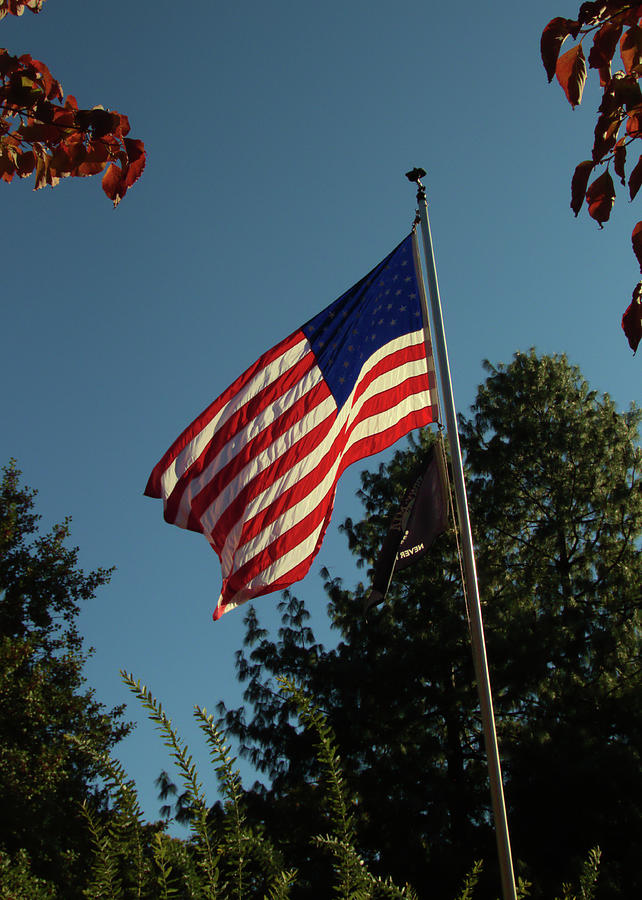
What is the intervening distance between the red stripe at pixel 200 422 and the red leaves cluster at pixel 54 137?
338 centimetres

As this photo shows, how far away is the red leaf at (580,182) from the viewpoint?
2.28m

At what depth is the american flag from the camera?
5953 mm

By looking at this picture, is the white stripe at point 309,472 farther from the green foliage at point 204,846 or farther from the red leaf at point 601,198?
the red leaf at point 601,198

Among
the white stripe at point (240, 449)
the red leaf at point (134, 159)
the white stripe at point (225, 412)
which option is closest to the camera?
the red leaf at point (134, 159)

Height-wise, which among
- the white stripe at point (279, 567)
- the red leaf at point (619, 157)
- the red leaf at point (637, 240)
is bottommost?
the red leaf at point (637, 240)

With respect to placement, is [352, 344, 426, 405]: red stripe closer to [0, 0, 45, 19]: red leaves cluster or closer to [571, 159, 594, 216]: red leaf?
[0, 0, 45, 19]: red leaves cluster

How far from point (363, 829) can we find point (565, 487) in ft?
26.5

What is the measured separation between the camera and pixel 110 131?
9.52 feet

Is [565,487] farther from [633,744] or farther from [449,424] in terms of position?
[449,424]

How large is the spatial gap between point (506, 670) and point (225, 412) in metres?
9.48

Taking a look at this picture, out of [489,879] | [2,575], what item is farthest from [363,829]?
[2,575]

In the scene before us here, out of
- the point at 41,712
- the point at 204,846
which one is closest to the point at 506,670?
the point at 41,712

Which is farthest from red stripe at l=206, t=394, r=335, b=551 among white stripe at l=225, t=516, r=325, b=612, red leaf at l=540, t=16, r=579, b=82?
red leaf at l=540, t=16, r=579, b=82

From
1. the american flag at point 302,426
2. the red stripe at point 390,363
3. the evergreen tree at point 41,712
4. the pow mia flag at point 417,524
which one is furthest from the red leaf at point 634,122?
the evergreen tree at point 41,712
